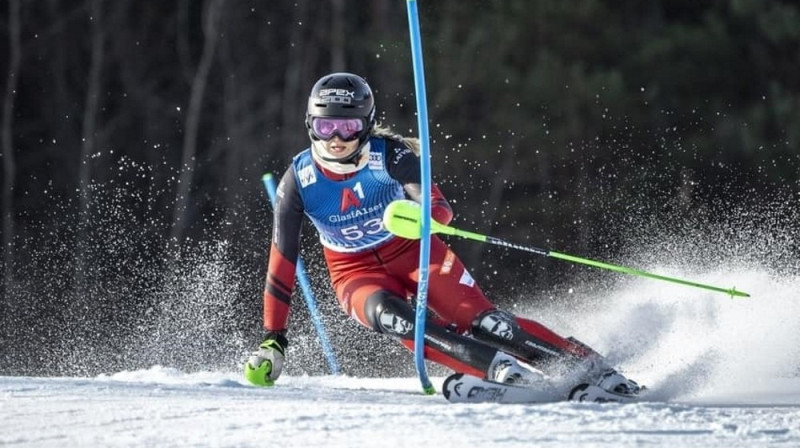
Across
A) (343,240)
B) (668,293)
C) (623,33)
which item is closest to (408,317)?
(343,240)

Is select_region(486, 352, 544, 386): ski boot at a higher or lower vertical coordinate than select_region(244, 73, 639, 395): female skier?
lower

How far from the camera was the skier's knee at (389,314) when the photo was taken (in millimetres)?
5652

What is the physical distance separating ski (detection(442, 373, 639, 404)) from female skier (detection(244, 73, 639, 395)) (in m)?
0.33

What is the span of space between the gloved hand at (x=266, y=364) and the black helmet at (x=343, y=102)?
873 millimetres

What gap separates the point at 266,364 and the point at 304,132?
15186mm

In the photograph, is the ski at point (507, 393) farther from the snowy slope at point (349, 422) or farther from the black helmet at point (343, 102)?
the black helmet at point (343, 102)

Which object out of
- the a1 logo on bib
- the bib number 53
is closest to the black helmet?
the a1 logo on bib

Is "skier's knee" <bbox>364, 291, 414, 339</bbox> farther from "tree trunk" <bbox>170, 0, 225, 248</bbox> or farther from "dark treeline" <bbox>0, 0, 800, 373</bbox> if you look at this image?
A: "tree trunk" <bbox>170, 0, 225, 248</bbox>

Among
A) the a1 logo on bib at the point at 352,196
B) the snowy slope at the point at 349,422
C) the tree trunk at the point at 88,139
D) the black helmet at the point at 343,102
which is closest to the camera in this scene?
the snowy slope at the point at 349,422

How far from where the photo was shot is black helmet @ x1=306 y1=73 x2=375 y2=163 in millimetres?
5934

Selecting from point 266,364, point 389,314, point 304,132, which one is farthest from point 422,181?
point 304,132

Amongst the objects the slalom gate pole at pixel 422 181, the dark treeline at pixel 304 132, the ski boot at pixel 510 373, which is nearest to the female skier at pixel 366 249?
the slalom gate pole at pixel 422 181

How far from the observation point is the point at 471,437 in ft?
13.8

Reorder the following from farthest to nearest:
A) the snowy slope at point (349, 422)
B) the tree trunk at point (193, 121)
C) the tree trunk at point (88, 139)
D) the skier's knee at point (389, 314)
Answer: the tree trunk at point (193, 121) → the tree trunk at point (88, 139) → the skier's knee at point (389, 314) → the snowy slope at point (349, 422)
